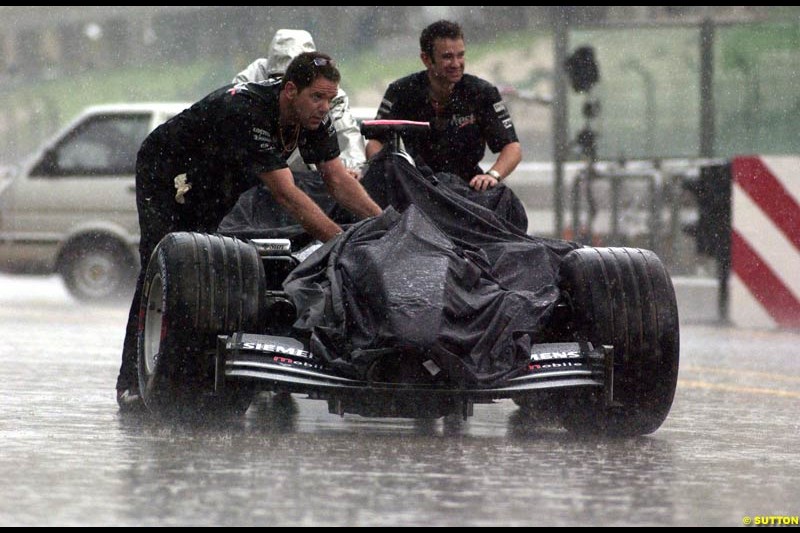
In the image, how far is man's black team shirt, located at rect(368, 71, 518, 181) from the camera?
9.38 meters

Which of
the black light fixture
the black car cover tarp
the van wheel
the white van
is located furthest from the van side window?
the black car cover tarp

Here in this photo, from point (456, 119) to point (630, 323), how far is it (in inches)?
87.8

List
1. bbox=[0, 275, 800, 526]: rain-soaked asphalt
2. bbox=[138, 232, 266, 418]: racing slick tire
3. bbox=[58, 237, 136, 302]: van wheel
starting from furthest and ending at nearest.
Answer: bbox=[58, 237, 136, 302]: van wheel → bbox=[138, 232, 266, 418]: racing slick tire → bbox=[0, 275, 800, 526]: rain-soaked asphalt

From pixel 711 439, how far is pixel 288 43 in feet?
11.1

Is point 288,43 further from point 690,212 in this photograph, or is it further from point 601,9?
point 601,9

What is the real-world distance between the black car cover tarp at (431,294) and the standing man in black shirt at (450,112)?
0.97m

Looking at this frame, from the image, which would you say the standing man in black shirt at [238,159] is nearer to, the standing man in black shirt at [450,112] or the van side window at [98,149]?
the standing man in black shirt at [450,112]

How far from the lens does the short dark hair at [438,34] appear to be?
30.8 feet

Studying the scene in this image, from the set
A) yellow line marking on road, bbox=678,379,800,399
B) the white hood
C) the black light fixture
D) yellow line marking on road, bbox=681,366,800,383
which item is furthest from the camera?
the black light fixture

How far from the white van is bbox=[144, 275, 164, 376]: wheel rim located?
356 inches

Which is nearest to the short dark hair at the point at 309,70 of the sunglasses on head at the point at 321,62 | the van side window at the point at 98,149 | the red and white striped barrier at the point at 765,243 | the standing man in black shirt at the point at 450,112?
the sunglasses on head at the point at 321,62

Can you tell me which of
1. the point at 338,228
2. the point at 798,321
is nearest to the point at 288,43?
the point at 338,228

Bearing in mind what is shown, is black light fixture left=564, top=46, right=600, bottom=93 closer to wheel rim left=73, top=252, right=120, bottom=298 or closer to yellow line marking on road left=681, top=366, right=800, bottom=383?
wheel rim left=73, top=252, right=120, bottom=298

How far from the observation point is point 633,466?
7000 millimetres
